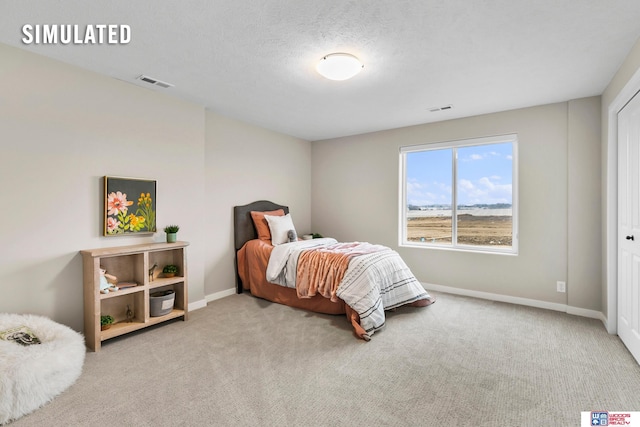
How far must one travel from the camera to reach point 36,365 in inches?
74.9

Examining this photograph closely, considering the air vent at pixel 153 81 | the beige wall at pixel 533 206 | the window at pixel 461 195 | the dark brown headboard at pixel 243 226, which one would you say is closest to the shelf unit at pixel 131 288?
the dark brown headboard at pixel 243 226

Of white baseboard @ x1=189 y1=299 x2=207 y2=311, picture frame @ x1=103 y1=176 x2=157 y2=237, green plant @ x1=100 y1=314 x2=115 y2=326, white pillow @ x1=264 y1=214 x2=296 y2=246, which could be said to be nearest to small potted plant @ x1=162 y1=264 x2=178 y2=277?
picture frame @ x1=103 y1=176 x2=157 y2=237

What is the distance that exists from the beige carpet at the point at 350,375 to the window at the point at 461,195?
1269 millimetres

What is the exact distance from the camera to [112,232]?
293 centimetres

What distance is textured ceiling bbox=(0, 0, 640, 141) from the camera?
190cm

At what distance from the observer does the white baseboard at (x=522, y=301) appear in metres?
3.41

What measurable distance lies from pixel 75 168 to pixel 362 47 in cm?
265

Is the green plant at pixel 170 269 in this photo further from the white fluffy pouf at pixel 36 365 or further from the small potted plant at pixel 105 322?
the white fluffy pouf at pixel 36 365

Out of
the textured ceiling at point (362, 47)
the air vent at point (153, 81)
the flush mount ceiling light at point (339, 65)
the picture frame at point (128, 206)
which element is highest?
the air vent at point (153, 81)

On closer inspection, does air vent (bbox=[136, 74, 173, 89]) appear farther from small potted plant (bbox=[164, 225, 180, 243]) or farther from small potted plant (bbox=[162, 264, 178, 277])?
small potted plant (bbox=[162, 264, 178, 277])

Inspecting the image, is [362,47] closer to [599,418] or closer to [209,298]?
[599,418]

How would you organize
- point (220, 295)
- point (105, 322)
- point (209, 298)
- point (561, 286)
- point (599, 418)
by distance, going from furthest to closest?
point (220, 295), point (209, 298), point (561, 286), point (105, 322), point (599, 418)

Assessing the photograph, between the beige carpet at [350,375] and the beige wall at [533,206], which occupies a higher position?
the beige wall at [533,206]

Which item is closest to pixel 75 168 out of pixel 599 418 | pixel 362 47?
pixel 362 47
